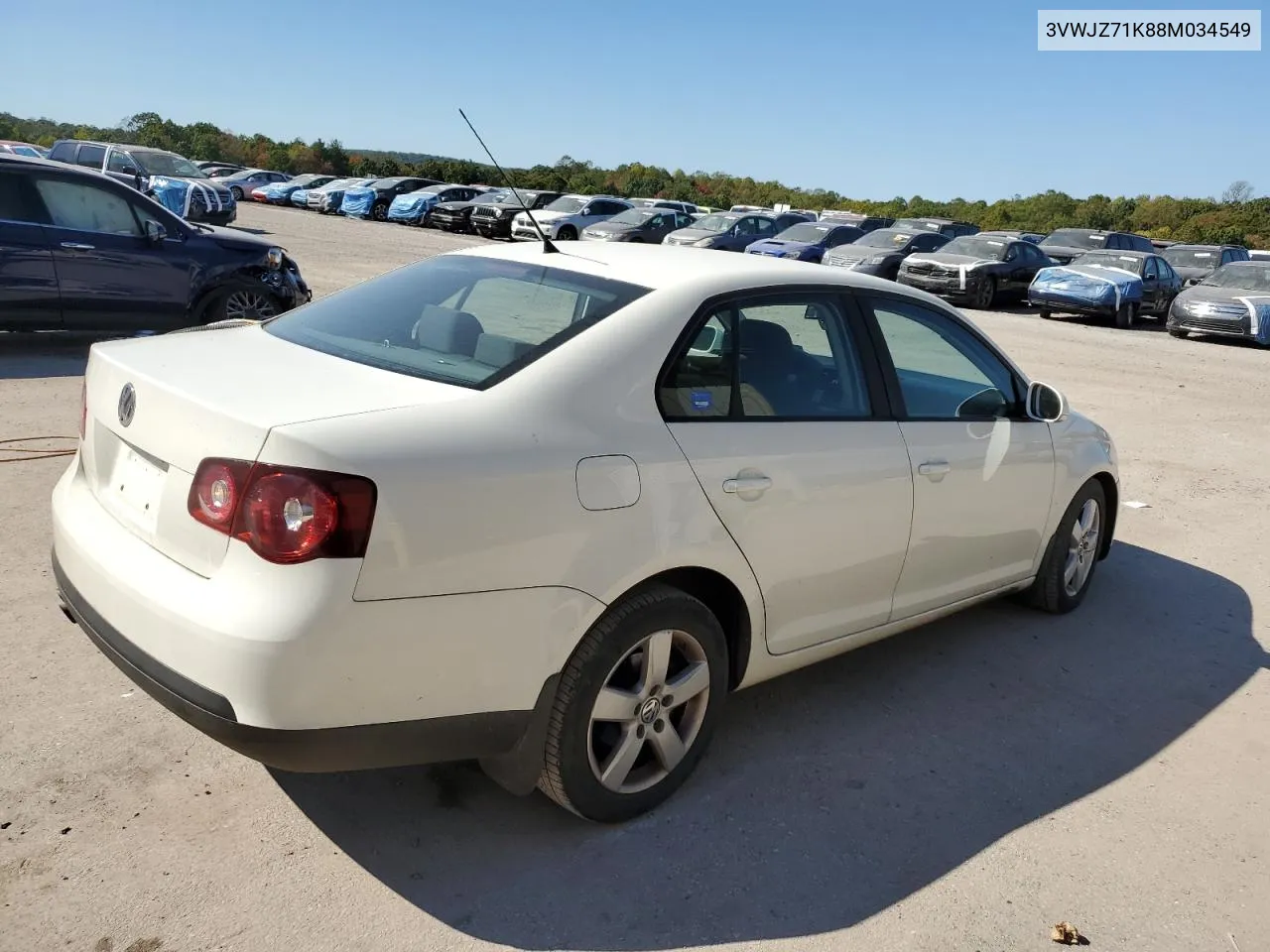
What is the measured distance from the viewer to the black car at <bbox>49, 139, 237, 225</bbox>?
2497 cm

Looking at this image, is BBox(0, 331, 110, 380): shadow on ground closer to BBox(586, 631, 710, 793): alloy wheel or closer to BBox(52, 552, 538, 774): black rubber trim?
BBox(52, 552, 538, 774): black rubber trim

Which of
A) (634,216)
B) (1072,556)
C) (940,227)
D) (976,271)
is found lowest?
(1072,556)

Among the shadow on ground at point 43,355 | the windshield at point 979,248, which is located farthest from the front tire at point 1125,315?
the shadow on ground at point 43,355

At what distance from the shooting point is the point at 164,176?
26469 mm

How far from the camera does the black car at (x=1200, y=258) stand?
26.0m

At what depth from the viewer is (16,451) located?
645 centimetres

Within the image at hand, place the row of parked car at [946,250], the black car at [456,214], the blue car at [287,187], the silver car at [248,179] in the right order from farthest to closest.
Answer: the silver car at [248,179] < the blue car at [287,187] < the black car at [456,214] < the row of parked car at [946,250]

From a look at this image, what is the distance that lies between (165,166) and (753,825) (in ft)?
91.3

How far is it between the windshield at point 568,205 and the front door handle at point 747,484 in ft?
101

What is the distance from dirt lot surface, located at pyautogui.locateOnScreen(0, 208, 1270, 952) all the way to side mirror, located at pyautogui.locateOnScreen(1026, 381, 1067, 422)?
1.04m

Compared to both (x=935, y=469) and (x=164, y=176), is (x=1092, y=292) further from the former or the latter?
(x=164, y=176)

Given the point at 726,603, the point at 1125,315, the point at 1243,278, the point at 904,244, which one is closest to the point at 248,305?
the point at 726,603

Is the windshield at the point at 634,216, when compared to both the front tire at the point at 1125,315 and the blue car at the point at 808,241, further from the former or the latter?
the front tire at the point at 1125,315

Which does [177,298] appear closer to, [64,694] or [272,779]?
[64,694]
